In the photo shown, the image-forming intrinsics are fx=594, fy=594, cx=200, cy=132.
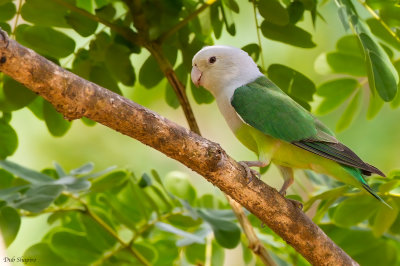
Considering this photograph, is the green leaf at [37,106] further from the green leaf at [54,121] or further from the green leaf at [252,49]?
the green leaf at [252,49]

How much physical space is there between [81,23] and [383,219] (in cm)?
144

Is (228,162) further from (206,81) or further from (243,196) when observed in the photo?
(206,81)

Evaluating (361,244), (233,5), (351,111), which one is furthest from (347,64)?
(361,244)

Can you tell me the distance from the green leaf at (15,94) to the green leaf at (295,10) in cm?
106

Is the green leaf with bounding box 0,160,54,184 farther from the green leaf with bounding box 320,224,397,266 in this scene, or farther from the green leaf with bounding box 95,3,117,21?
the green leaf with bounding box 320,224,397,266

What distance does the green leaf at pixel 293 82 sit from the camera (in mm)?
2492

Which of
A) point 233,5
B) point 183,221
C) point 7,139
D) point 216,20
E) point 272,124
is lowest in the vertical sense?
point 183,221

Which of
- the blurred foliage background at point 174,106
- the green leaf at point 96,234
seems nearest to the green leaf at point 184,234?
the blurred foliage background at point 174,106

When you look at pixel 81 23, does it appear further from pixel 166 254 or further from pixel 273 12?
pixel 166 254

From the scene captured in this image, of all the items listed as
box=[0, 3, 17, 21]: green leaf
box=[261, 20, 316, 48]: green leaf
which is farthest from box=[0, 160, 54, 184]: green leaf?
box=[261, 20, 316, 48]: green leaf

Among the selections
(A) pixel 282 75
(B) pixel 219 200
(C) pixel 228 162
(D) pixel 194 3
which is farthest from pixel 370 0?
(B) pixel 219 200

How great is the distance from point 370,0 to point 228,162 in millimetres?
908

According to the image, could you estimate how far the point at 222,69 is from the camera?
2.56 meters

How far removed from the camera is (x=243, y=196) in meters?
1.92
